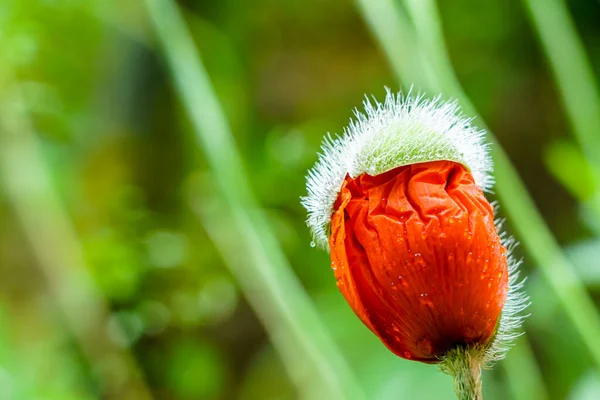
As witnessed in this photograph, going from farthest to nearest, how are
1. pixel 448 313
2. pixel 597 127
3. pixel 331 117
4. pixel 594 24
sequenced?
pixel 331 117 → pixel 594 24 → pixel 597 127 → pixel 448 313

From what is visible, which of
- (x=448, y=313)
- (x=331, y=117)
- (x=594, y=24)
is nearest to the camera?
(x=448, y=313)

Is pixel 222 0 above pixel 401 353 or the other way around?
above

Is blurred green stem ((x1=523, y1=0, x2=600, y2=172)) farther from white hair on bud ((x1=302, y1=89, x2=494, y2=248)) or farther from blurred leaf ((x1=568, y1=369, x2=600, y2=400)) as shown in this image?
white hair on bud ((x1=302, y1=89, x2=494, y2=248))

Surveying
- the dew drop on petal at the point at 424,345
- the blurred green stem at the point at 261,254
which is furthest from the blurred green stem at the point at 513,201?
the dew drop on petal at the point at 424,345

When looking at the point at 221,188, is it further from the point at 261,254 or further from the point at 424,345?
the point at 424,345

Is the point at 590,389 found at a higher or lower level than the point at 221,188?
lower

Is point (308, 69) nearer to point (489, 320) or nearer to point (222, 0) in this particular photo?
point (222, 0)

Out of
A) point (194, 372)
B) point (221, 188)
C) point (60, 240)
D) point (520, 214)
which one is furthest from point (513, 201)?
point (60, 240)

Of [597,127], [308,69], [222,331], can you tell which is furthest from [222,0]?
[597,127]
